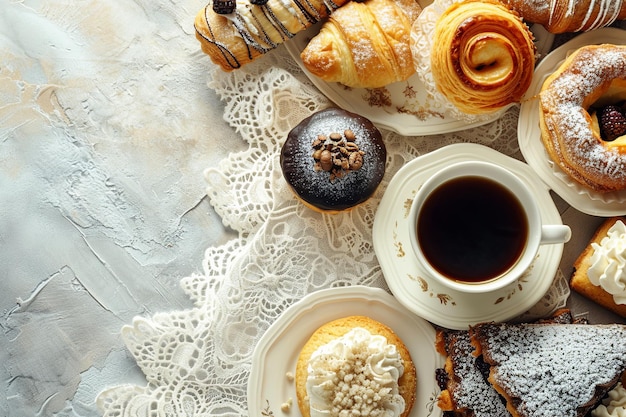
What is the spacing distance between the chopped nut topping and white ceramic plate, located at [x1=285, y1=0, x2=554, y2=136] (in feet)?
0.56

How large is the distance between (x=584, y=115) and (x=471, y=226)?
41cm

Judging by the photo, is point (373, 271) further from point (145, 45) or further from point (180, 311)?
point (145, 45)

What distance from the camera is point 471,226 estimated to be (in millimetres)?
1630

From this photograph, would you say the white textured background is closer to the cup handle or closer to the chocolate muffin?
the chocolate muffin

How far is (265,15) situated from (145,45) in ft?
1.25

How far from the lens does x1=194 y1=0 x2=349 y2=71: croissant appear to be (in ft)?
5.76

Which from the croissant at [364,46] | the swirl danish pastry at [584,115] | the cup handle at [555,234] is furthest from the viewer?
the croissant at [364,46]

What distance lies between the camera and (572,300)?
1.79 m

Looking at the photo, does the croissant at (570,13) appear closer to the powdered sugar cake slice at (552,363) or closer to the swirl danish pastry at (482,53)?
the swirl danish pastry at (482,53)

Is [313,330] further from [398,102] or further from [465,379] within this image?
[398,102]

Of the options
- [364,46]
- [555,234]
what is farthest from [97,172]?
[555,234]

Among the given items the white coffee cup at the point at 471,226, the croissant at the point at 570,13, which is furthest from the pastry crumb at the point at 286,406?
the croissant at the point at 570,13

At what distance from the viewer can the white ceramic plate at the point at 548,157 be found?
1707mm

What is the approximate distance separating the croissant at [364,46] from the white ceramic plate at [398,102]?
0.22 feet
